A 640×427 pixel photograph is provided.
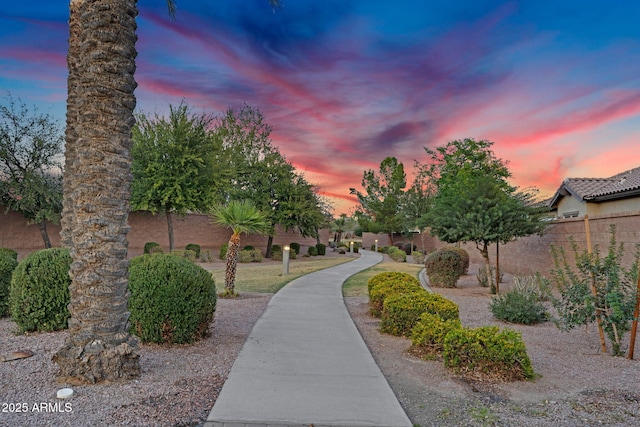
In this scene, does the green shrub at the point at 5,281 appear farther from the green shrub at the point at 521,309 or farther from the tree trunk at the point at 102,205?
the green shrub at the point at 521,309

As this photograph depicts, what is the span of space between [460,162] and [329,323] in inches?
1231

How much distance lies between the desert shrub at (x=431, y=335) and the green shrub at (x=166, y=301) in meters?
3.33

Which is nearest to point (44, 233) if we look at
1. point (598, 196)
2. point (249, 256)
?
point (249, 256)

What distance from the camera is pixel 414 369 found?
567 cm

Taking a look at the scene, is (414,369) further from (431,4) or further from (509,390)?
(431,4)

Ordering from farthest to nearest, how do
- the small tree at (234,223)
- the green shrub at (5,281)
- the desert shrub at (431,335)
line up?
the small tree at (234,223), the green shrub at (5,281), the desert shrub at (431,335)

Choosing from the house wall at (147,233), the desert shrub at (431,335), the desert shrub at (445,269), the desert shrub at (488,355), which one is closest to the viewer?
the desert shrub at (488,355)

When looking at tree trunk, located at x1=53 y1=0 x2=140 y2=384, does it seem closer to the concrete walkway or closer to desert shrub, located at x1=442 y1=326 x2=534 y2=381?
the concrete walkway

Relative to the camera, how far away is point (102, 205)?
459cm

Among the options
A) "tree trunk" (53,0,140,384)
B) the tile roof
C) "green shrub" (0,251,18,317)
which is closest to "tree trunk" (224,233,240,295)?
"green shrub" (0,251,18,317)

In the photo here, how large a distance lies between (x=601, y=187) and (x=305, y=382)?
2057 centimetres

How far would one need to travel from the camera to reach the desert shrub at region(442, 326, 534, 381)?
17.0ft

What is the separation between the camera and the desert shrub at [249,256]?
90.8 ft

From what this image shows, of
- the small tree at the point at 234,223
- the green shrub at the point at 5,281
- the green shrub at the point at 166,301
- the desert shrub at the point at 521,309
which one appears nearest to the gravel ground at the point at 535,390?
the desert shrub at the point at 521,309
